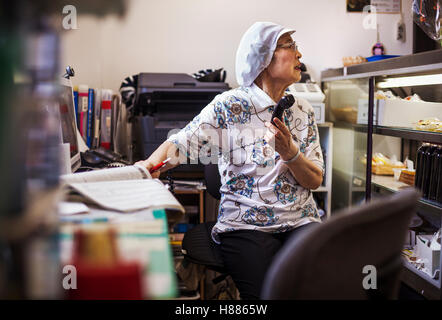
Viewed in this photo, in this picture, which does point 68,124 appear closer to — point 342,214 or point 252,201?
point 252,201

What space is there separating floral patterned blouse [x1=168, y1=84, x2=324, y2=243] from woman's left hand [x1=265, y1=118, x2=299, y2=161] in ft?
0.39

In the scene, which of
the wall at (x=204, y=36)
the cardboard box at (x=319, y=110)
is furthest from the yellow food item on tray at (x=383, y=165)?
the wall at (x=204, y=36)

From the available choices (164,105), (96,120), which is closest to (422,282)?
(164,105)

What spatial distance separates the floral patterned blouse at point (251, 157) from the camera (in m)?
1.72

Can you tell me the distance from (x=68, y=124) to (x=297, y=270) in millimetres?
1331

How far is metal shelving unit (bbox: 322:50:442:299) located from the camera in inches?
82.7

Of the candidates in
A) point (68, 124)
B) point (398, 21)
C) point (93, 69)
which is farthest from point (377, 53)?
point (68, 124)

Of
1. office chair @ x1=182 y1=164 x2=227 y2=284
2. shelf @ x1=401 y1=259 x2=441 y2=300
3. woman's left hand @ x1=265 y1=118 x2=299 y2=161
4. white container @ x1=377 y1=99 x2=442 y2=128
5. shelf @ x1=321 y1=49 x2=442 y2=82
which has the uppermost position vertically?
shelf @ x1=321 y1=49 x2=442 y2=82

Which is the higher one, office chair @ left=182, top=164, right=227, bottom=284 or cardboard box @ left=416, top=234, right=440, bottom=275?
office chair @ left=182, top=164, right=227, bottom=284

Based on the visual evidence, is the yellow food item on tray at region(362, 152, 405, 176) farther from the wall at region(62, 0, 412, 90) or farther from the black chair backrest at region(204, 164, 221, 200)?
the black chair backrest at region(204, 164, 221, 200)

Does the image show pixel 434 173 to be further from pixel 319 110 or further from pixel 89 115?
pixel 89 115

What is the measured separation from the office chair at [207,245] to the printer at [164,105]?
55 centimetres

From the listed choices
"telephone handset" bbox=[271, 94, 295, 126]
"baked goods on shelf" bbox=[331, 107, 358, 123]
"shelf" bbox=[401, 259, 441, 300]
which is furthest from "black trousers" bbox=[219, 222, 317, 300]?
"baked goods on shelf" bbox=[331, 107, 358, 123]

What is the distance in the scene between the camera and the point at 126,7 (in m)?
0.60
